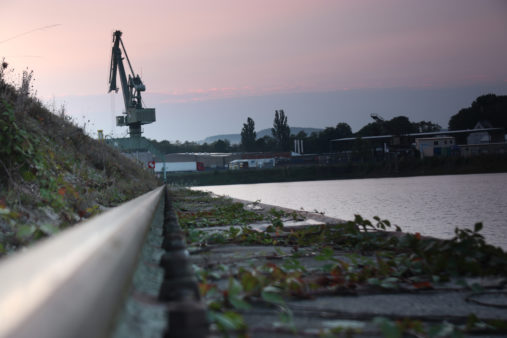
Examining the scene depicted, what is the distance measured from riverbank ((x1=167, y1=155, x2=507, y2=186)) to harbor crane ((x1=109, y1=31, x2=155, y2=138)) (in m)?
22.6

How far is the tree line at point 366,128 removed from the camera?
111 meters

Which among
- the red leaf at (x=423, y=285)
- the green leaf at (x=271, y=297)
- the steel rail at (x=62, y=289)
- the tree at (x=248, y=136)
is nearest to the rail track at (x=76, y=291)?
the steel rail at (x=62, y=289)

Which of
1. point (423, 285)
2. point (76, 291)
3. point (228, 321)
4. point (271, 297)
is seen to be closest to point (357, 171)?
point (423, 285)

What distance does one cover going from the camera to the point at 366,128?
130375mm

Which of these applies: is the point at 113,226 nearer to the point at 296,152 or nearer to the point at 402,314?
the point at 402,314

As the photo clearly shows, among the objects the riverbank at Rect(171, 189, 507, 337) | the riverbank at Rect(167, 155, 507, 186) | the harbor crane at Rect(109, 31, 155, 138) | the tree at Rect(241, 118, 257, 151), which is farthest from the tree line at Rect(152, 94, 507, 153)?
the riverbank at Rect(171, 189, 507, 337)

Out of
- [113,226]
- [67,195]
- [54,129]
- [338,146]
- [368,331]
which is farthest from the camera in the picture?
[338,146]

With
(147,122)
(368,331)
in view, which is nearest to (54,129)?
(368,331)

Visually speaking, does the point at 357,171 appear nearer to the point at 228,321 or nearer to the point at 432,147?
the point at 432,147

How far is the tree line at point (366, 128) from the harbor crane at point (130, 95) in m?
64.5

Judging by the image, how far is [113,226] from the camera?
869 mm

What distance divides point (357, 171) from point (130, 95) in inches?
1789

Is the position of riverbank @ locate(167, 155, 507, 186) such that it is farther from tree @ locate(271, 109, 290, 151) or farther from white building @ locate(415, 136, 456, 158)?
tree @ locate(271, 109, 290, 151)

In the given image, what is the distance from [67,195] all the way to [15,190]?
674 millimetres
